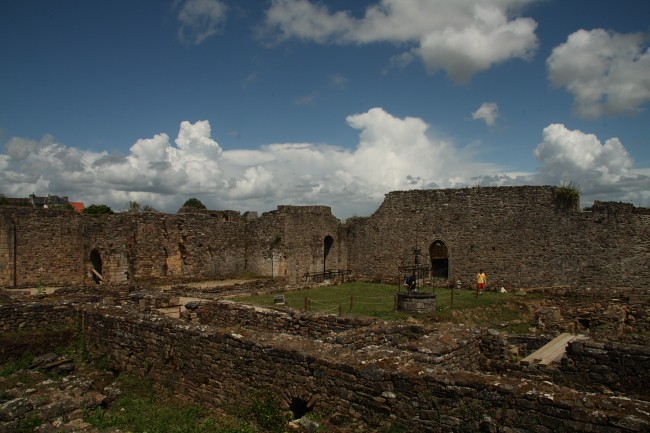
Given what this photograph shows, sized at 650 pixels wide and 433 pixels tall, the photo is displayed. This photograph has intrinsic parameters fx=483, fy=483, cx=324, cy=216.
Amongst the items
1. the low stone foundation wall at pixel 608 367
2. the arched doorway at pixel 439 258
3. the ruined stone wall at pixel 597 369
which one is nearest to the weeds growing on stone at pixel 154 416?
the ruined stone wall at pixel 597 369

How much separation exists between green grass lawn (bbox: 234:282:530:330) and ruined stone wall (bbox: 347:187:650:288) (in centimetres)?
265

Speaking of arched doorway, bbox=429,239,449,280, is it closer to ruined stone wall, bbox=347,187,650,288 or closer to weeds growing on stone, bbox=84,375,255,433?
ruined stone wall, bbox=347,187,650,288

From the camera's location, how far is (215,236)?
28734 millimetres

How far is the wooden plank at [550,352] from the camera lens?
30.7ft

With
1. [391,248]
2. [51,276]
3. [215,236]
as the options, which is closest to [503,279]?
[391,248]

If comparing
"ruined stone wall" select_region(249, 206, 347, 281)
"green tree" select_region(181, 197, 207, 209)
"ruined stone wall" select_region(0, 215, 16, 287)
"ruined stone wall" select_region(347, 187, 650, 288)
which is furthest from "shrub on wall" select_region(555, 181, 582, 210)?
"green tree" select_region(181, 197, 207, 209)

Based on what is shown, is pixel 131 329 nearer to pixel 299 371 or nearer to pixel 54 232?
pixel 299 371

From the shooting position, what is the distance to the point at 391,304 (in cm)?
1973

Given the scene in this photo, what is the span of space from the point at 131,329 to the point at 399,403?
20.6 feet

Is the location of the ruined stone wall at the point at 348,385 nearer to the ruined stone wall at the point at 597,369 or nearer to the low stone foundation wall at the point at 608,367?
the ruined stone wall at the point at 597,369

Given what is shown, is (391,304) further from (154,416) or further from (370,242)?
(154,416)

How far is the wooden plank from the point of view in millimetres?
9344

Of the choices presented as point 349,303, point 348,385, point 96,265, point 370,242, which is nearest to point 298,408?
point 348,385

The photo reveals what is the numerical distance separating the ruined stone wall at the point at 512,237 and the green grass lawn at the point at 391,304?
104 inches
